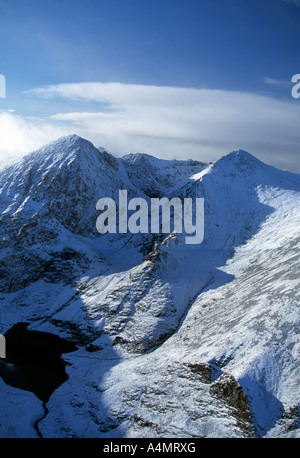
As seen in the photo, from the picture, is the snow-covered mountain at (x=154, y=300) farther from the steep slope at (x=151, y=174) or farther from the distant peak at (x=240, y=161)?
the steep slope at (x=151, y=174)

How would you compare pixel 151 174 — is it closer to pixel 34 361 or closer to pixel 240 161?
pixel 240 161

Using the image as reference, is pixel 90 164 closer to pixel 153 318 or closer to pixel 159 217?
pixel 159 217

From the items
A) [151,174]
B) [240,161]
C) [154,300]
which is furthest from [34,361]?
A: [151,174]

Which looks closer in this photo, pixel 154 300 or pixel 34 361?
pixel 34 361

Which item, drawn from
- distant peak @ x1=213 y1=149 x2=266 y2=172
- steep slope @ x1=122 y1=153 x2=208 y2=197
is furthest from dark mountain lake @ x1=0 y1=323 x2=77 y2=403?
steep slope @ x1=122 y1=153 x2=208 y2=197

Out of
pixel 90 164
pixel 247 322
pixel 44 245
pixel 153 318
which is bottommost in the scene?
pixel 153 318

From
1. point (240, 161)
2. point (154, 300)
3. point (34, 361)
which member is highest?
point (240, 161)

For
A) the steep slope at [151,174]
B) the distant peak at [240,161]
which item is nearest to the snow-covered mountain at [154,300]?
the distant peak at [240,161]
